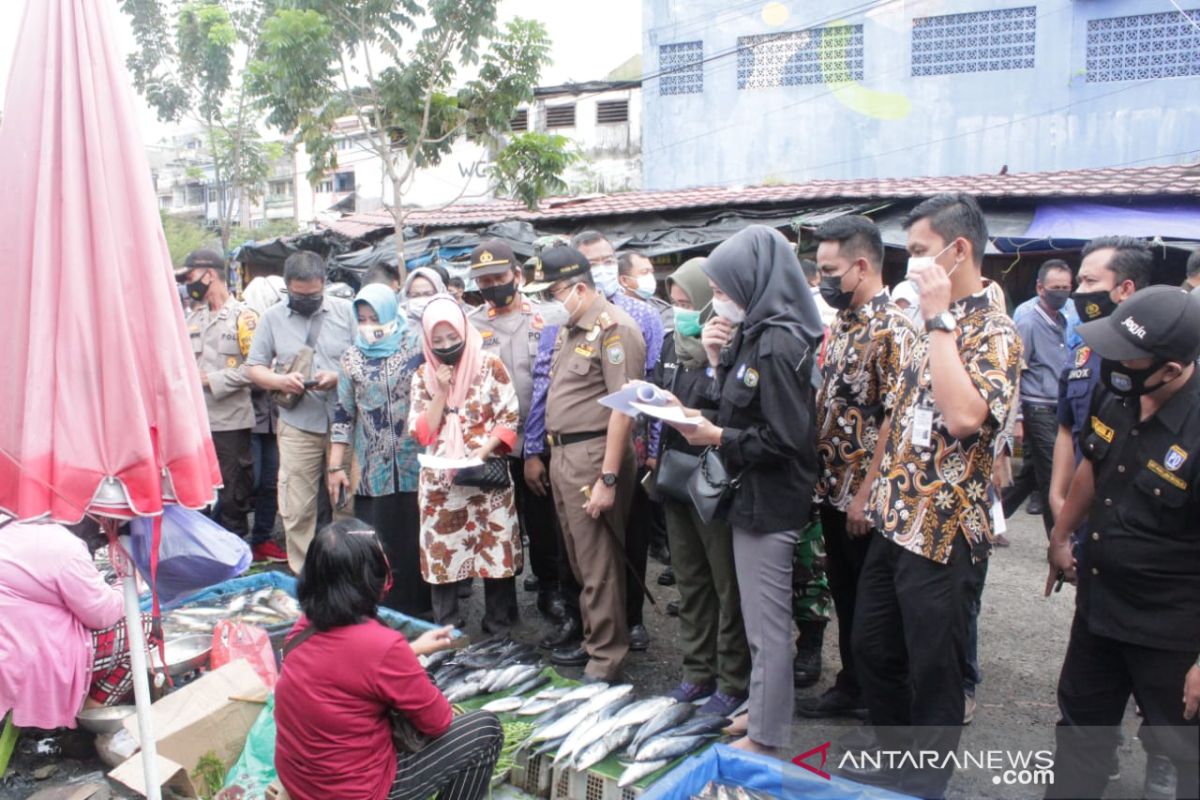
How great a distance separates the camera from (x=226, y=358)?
255 inches

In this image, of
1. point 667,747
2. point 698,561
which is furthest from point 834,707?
point 667,747

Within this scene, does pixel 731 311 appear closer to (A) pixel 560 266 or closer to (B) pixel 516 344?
(A) pixel 560 266

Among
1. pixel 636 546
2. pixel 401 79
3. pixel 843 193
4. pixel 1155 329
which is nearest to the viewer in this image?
pixel 1155 329

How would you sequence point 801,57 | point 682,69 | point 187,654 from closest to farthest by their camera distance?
point 187,654 → point 801,57 → point 682,69

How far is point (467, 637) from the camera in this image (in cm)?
495

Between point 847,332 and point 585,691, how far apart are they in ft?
6.66

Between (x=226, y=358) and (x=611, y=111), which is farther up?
(x=611, y=111)

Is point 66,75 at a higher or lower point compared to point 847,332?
higher

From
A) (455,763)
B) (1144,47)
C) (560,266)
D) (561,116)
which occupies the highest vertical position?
(561,116)

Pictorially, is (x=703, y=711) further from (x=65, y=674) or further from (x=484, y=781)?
(x=65, y=674)

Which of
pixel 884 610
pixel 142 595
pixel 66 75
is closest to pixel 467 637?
pixel 142 595

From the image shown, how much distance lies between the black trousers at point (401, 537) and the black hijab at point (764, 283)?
8.54 feet

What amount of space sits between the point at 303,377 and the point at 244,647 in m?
2.11

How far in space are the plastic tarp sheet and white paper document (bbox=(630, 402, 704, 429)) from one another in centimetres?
124
